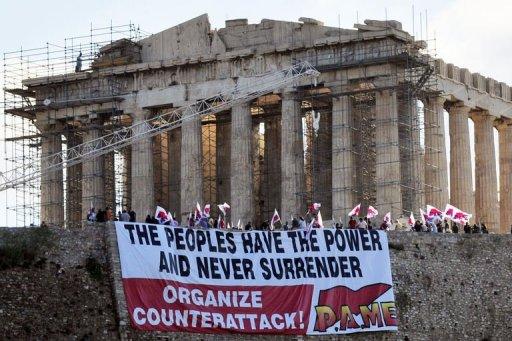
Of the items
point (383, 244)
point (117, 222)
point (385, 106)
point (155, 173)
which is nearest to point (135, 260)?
point (117, 222)

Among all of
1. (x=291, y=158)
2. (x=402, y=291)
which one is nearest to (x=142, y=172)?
(x=291, y=158)

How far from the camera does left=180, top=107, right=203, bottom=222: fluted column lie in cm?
12838

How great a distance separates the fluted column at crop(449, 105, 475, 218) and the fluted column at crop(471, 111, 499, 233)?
115 inches

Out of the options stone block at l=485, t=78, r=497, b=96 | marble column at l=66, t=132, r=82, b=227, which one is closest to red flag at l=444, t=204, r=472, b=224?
stone block at l=485, t=78, r=497, b=96

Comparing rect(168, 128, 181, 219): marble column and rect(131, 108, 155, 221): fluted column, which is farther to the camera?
rect(168, 128, 181, 219): marble column

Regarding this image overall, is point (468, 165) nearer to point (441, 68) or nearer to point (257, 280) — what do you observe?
point (441, 68)

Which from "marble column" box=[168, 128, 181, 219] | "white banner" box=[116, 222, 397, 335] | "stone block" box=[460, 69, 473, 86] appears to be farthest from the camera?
"marble column" box=[168, 128, 181, 219]

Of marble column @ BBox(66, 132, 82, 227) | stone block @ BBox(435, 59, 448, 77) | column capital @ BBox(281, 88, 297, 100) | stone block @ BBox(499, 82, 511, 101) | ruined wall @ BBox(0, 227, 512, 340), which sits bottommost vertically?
ruined wall @ BBox(0, 227, 512, 340)

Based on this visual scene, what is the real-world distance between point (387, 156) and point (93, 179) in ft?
69.1

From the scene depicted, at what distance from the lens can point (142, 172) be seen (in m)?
130

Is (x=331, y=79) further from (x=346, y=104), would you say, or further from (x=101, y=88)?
(x=101, y=88)

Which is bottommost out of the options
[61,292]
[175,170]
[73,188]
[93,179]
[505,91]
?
[61,292]

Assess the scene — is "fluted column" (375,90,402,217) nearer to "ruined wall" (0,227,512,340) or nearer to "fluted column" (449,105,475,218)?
"fluted column" (449,105,475,218)

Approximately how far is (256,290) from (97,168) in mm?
38919
